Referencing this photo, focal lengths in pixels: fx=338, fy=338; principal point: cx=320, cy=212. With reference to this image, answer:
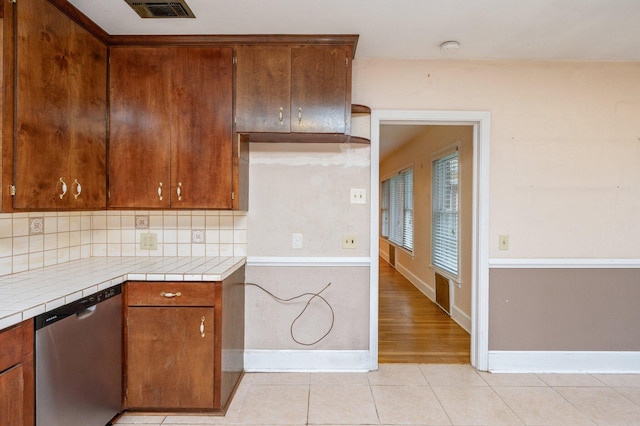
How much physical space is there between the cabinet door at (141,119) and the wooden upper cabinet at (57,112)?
7 cm

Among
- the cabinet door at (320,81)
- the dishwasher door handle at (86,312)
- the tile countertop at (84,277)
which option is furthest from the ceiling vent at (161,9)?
the dishwasher door handle at (86,312)

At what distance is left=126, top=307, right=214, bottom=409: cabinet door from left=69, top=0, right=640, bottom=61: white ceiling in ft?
5.69

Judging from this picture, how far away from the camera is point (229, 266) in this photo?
7.11 feet

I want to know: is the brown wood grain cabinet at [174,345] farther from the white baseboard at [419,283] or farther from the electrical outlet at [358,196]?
the white baseboard at [419,283]

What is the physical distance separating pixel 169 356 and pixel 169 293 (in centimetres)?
37

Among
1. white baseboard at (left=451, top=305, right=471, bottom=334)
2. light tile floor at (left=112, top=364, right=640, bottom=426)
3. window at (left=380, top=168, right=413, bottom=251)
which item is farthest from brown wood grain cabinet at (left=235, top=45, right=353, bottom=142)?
window at (left=380, top=168, right=413, bottom=251)

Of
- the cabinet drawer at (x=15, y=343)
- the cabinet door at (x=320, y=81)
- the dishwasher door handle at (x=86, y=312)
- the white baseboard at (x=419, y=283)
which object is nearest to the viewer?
the cabinet drawer at (x=15, y=343)

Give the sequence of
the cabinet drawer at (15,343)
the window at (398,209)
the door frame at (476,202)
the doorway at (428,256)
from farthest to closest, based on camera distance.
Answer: the window at (398,209)
the doorway at (428,256)
the door frame at (476,202)
the cabinet drawer at (15,343)

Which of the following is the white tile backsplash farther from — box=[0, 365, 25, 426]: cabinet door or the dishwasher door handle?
box=[0, 365, 25, 426]: cabinet door

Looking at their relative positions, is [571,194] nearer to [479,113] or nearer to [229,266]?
[479,113]

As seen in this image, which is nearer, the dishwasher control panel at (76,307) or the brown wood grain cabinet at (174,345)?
the dishwasher control panel at (76,307)

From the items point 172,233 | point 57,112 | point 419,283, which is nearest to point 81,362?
point 172,233

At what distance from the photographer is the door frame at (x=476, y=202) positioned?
2533 millimetres

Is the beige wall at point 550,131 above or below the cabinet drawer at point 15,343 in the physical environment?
above
